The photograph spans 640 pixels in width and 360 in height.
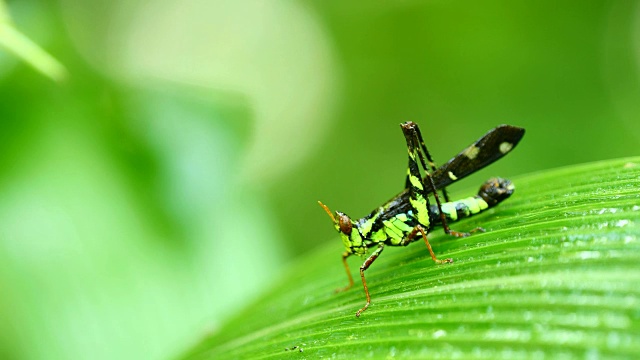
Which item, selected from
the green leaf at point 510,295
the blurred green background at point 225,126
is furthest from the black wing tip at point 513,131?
the blurred green background at point 225,126

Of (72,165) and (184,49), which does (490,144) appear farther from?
Answer: (184,49)

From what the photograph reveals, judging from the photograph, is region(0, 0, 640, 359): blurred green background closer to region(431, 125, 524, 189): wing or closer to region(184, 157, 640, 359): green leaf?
region(184, 157, 640, 359): green leaf

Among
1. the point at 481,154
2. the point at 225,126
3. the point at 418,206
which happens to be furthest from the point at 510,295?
the point at 225,126

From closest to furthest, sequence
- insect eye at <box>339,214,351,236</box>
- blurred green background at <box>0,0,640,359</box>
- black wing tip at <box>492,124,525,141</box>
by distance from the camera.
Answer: black wing tip at <box>492,124,525,141</box> < insect eye at <box>339,214,351,236</box> < blurred green background at <box>0,0,640,359</box>

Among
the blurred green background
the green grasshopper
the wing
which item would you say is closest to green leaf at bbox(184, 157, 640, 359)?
the green grasshopper

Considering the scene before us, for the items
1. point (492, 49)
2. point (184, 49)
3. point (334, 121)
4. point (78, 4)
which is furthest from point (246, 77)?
point (492, 49)

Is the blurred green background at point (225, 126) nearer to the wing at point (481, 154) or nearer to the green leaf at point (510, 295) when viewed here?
the green leaf at point (510, 295)

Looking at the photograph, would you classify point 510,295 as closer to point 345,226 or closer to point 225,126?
point 345,226
